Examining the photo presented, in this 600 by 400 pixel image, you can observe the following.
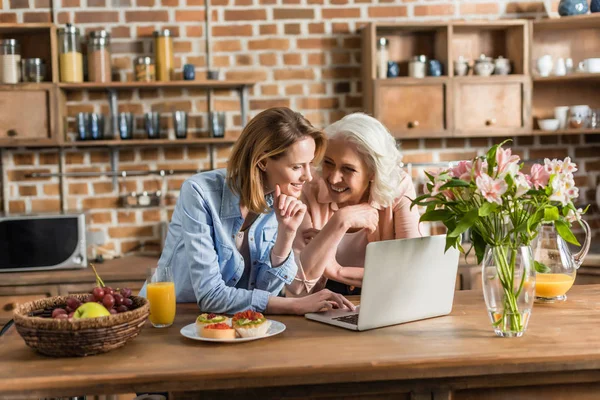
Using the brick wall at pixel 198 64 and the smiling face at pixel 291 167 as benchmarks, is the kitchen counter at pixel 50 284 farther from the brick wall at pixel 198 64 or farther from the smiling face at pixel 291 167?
the smiling face at pixel 291 167

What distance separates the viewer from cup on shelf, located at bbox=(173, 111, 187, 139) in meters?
3.60

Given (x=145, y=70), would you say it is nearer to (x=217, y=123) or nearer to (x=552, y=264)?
(x=217, y=123)

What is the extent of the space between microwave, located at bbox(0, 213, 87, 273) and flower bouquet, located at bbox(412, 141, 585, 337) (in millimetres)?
2062

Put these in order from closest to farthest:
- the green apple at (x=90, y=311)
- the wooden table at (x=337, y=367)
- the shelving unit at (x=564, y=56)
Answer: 1. the wooden table at (x=337, y=367)
2. the green apple at (x=90, y=311)
3. the shelving unit at (x=564, y=56)

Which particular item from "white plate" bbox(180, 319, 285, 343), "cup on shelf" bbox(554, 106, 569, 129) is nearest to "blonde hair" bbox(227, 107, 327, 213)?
"white plate" bbox(180, 319, 285, 343)

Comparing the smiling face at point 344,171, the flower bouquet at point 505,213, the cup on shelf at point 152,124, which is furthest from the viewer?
the cup on shelf at point 152,124

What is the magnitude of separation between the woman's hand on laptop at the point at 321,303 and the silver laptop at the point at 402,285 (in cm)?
2

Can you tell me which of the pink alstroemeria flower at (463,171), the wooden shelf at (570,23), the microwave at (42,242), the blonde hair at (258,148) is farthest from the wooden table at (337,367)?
the wooden shelf at (570,23)

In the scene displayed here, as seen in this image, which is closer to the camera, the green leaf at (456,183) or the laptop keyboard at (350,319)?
the green leaf at (456,183)

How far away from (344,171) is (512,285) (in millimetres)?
911

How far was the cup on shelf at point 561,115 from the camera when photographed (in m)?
3.80

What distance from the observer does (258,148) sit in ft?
6.88

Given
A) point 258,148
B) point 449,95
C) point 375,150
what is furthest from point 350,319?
point 449,95

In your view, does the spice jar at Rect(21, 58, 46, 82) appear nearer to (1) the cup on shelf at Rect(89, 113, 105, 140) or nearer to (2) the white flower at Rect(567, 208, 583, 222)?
(1) the cup on shelf at Rect(89, 113, 105, 140)
